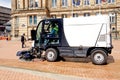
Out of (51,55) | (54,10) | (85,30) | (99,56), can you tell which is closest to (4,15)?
(54,10)

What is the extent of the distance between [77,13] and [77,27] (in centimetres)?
4202

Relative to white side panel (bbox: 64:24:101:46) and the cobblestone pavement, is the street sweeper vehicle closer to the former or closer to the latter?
white side panel (bbox: 64:24:101:46)

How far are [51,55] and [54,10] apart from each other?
44029 mm

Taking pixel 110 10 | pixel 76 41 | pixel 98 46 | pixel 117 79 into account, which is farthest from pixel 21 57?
pixel 110 10

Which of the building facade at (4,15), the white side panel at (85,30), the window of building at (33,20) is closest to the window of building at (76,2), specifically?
the window of building at (33,20)

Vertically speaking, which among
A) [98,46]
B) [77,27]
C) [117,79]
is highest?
[77,27]

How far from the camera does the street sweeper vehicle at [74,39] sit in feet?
51.6

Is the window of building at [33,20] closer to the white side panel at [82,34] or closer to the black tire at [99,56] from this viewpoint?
the white side panel at [82,34]

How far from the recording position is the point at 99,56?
15.9 m

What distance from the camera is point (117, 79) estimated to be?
37.2 feet

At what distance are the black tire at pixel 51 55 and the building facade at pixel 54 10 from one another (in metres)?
38.1

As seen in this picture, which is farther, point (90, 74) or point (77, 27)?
point (77, 27)

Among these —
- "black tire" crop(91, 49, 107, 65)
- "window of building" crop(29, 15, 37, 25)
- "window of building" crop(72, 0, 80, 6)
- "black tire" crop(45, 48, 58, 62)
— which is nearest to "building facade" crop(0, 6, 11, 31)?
"window of building" crop(29, 15, 37, 25)

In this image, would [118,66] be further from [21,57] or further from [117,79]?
[21,57]
